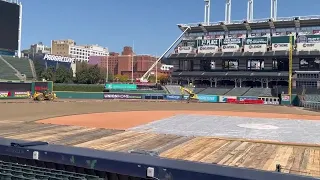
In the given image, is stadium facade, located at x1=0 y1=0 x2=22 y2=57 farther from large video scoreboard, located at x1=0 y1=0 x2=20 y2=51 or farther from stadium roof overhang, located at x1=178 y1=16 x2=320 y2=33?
stadium roof overhang, located at x1=178 y1=16 x2=320 y2=33

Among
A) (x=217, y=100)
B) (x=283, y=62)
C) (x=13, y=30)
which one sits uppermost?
(x=13, y=30)

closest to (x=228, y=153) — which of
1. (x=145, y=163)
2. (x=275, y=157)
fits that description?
(x=275, y=157)

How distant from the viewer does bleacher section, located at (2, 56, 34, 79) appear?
274ft

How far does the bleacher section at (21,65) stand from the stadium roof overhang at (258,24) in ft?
169

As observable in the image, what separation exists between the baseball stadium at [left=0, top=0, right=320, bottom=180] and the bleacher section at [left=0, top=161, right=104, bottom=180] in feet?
0.07

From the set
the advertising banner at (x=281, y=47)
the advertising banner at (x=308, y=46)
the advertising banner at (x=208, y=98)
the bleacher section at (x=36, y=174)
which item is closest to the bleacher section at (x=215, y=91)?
the advertising banner at (x=208, y=98)

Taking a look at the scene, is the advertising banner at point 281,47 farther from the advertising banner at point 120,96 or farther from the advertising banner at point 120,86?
the advertising banner at point 120,96

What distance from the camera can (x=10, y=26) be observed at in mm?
79250

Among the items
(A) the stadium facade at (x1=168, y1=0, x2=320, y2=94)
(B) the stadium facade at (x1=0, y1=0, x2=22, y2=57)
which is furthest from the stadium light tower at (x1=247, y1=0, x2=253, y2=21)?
(B) the stadium facade at (x1=0, y1=0, x2=22, y2=57)

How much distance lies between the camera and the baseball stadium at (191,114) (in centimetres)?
681

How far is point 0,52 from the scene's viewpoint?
274 feet

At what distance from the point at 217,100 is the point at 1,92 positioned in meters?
46.8

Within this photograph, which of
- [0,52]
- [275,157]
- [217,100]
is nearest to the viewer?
[275,157]

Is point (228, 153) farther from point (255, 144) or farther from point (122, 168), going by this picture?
point (122, 168)
